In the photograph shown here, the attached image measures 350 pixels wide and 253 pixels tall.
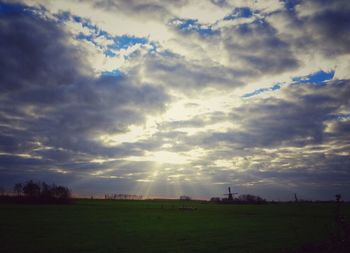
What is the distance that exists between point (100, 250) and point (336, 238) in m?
17.0

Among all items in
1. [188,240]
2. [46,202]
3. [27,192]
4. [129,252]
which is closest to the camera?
[129,252]

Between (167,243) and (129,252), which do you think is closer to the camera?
(129,252)

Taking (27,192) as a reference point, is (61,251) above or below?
below

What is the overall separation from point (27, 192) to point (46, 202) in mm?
54406

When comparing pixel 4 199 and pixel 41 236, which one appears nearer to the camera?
pixel 41 236

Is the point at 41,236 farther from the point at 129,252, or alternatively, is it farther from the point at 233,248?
the point at 233,248

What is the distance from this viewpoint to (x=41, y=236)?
32.3 meters

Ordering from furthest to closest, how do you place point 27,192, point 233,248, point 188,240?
point 27,192, point 188,240, point 233,248

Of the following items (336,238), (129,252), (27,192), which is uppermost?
(27,192)

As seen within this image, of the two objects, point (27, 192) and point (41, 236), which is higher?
point (27, 192)

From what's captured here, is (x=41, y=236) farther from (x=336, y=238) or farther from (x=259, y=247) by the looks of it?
(x=336, y=238)

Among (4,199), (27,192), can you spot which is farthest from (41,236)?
(27,192)

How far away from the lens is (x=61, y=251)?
2448cm

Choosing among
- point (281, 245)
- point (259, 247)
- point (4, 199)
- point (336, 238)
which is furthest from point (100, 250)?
point (4, 199)
